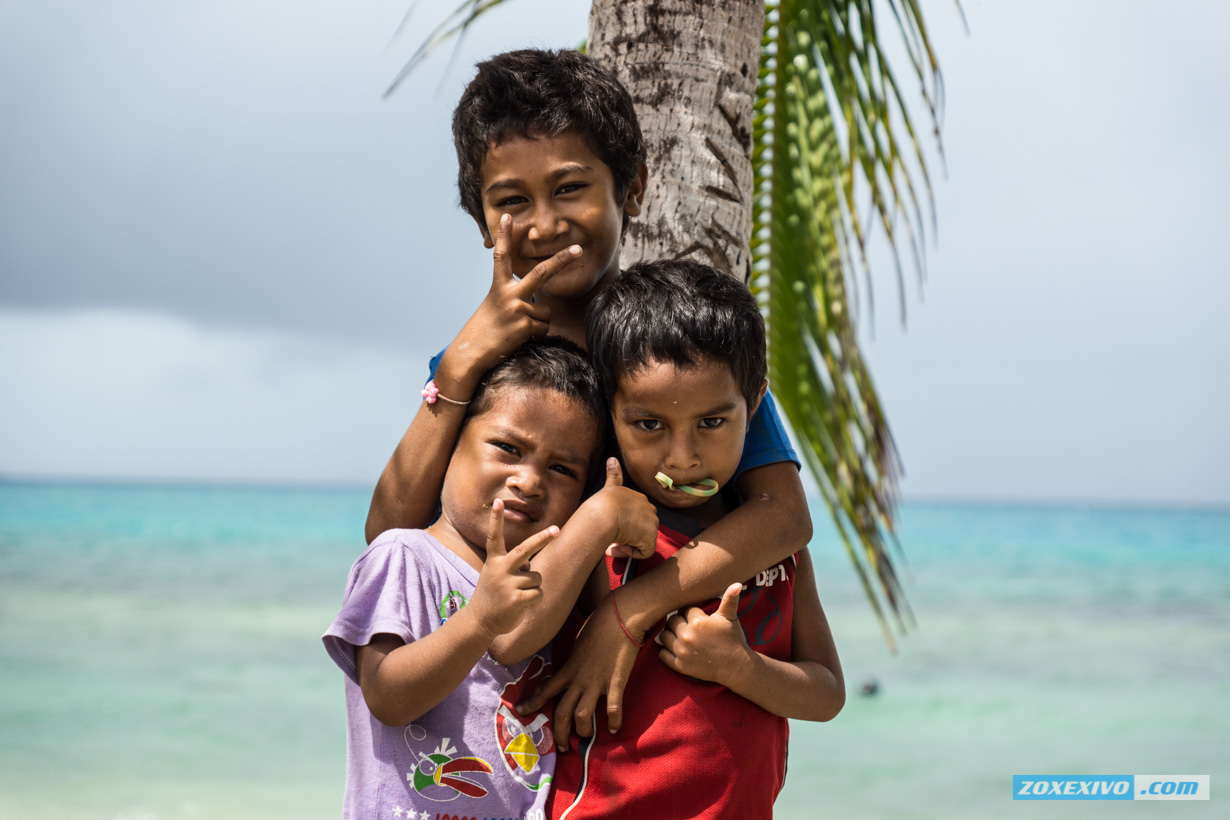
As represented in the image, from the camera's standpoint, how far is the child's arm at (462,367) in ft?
6.21

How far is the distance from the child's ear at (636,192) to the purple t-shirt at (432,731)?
93 centimetres

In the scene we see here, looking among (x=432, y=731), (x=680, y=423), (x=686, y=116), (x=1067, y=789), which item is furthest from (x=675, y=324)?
(x=1067, y=789)

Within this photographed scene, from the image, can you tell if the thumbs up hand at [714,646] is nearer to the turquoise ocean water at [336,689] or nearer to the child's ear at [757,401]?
the child's ear at [757,401]

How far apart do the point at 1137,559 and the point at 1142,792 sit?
24260mm

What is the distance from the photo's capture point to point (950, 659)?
1553 cm

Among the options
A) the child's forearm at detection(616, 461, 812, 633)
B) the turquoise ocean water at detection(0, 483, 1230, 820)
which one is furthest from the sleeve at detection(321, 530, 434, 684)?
the turquoise ocean water at detection(0, 483, 1230, 820)

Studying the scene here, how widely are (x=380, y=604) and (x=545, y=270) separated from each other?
2.30ft

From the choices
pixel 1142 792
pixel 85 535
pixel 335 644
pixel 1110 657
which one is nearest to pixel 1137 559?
pixel 1110 657

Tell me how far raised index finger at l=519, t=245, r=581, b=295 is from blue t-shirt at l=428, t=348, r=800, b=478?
0.24 meters

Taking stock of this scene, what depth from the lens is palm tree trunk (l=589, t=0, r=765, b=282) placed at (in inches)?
100

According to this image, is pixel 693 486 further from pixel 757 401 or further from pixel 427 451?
pixel 427 451

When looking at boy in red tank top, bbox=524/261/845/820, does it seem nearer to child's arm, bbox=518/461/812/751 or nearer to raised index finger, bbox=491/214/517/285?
child's arm, bbox=518/461/812/751

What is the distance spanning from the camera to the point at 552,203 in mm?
2014

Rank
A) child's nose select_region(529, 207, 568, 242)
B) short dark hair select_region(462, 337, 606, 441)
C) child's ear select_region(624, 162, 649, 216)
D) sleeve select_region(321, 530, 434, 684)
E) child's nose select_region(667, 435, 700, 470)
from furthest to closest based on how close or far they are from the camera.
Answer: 1. child's ear select_region(624, 162, 649, 216)
2. child's nose select_region(529, 207, 568, 242)
3. short dark hair select_region(462, 337, 606, 441)
4. child's nose select_region(667, 435, 700, 470)
5. sleeve select_region(321, 530, 434, 684)
